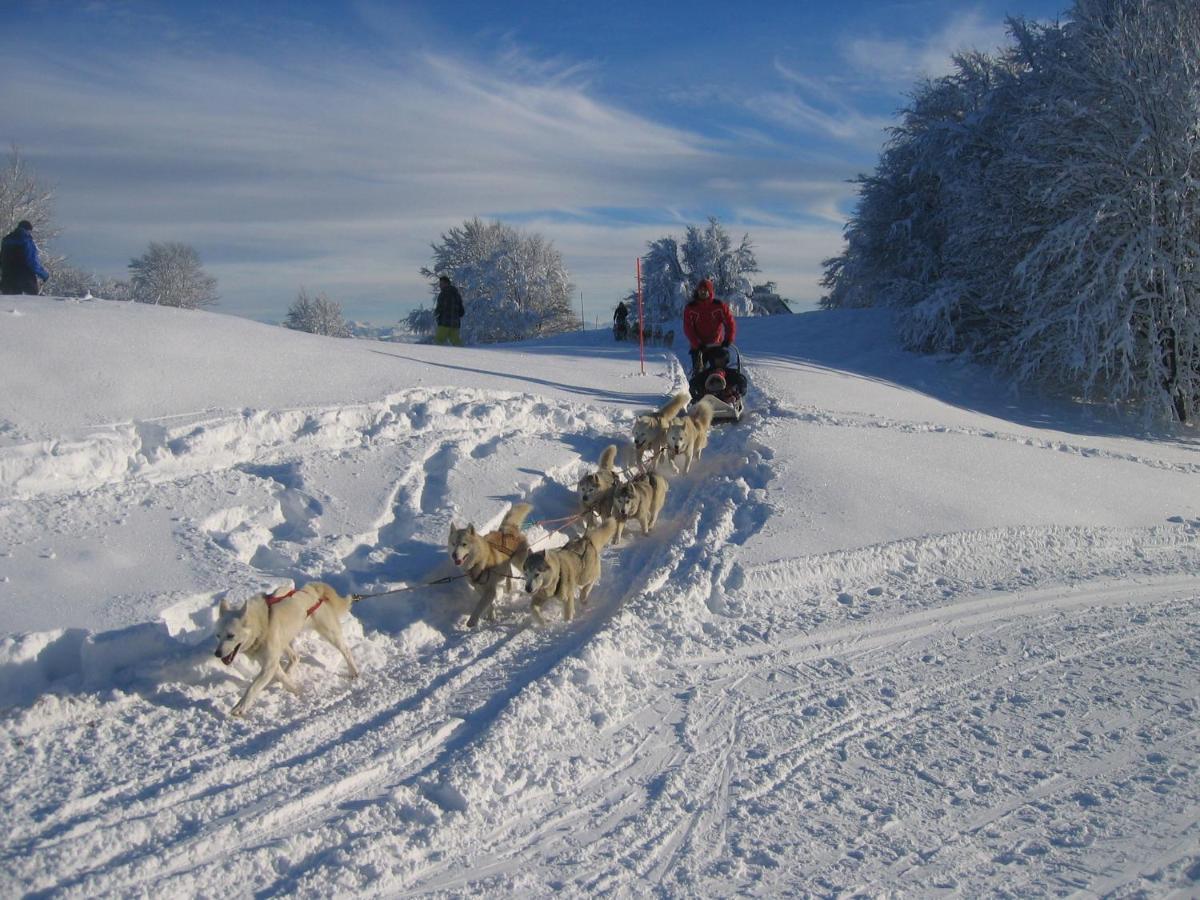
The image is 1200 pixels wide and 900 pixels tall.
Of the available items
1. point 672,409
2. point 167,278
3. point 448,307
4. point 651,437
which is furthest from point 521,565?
point 167,278

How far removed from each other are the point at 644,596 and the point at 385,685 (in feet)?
7.43

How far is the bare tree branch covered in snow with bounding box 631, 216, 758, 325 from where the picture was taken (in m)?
37.8

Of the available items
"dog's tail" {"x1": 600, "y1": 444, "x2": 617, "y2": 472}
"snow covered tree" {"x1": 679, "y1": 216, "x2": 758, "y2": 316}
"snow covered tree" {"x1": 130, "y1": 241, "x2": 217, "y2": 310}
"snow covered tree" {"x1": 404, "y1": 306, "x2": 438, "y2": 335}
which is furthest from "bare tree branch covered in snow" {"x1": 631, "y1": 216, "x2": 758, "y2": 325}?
"dog's tail" {"x1": 600, "y1": 444, "x2": 617, "y2": 472}

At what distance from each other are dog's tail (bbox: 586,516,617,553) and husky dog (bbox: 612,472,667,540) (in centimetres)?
12

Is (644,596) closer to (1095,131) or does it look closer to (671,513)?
(671,513)

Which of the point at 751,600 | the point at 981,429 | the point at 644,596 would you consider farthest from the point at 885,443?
the point at 644,596

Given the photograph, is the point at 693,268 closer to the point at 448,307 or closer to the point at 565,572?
the point at 448,307

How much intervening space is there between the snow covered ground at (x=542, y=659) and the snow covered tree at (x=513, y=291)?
99.1 ft

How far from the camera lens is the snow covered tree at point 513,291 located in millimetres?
40062

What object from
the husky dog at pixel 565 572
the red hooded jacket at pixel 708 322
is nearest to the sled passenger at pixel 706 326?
the red hooded jacket at pixel 708 322

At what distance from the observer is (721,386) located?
1084cm

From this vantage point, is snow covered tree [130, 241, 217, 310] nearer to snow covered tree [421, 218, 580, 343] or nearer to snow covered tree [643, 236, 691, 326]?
snow covered tree [421, 218, 580, 343]

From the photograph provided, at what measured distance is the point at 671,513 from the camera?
8508mm

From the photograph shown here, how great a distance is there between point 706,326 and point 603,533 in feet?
17.3
